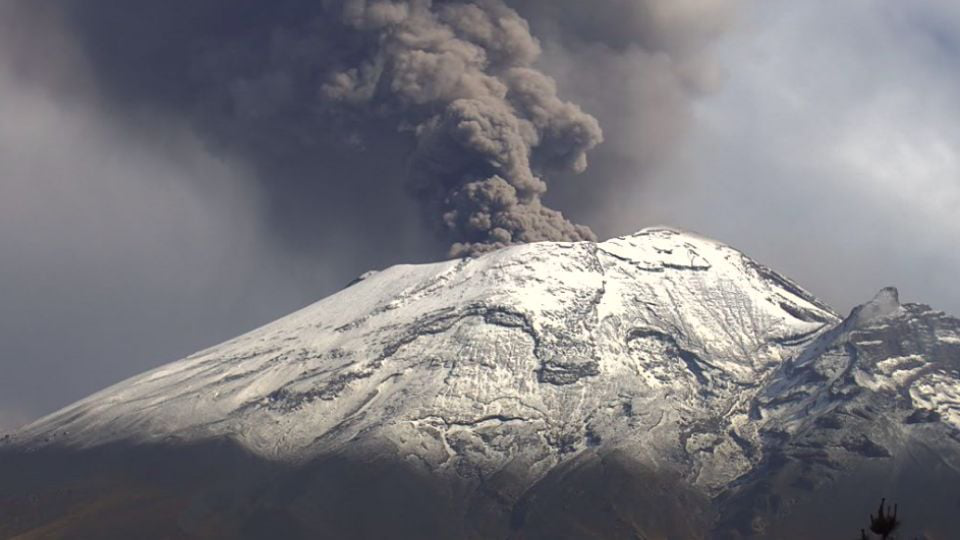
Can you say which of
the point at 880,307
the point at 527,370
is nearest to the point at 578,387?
the point at 527,370

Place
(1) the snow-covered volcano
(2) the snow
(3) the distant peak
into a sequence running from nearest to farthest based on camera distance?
1. (1) the snow-covered volcano
2. (2) the snow
3. (3) the distant peak

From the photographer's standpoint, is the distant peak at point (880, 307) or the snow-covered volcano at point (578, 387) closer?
the snow-covered volcano at point (578, 387)

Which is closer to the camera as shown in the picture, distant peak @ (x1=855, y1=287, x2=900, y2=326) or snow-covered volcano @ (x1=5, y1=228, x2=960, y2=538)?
snow-covered volcano @ (x1=5, y1=228, x2=960, y2=538)

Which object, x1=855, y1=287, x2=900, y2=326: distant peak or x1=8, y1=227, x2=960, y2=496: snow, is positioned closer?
x1=8, y1=227, x2=960, y2=496: snow

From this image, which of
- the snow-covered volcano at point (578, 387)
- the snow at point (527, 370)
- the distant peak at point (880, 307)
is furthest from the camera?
the distant peak at point (880, 307)

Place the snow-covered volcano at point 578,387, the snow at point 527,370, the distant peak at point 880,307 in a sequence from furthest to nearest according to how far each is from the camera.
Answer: the distant peak at point 880,307 → the snow at point 527,370 → the snow-covered volcano at point 578,387

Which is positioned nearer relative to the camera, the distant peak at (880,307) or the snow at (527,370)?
the snow at (527,370)

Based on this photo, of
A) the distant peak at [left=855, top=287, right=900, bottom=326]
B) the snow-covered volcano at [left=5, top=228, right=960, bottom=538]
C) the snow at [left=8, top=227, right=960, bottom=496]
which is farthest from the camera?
the distant peak at [left=855, top=287, right=900, bottom=326]

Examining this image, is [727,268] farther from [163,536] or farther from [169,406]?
[163,536]
